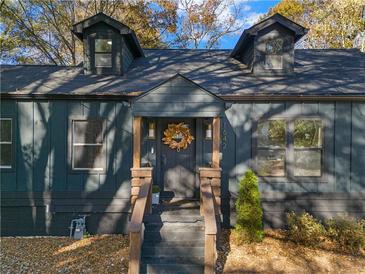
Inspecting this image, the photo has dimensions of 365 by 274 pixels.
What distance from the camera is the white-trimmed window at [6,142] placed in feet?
26.1

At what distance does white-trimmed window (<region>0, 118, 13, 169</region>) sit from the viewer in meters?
7.95

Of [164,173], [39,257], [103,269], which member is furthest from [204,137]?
[39,257]

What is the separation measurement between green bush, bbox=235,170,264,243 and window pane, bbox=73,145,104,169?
3836 millimetres

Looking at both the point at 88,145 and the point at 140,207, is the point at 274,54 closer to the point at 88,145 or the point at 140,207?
the point at 88,145

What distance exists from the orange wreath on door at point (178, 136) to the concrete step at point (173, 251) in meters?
2.88

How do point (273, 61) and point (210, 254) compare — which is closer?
point (210, 254)

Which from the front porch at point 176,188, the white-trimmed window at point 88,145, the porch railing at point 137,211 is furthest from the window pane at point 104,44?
the porch railing at point 137,211

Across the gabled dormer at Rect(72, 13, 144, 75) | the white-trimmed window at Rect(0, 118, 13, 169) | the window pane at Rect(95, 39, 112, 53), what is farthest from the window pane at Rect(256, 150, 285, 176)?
the white-trimmed window at Rect(0, 118, 13, 169)

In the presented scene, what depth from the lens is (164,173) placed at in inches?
330

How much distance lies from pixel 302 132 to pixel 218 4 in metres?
17.1

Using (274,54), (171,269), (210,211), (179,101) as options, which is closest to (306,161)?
(274,54)

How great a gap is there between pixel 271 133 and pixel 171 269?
4.30m

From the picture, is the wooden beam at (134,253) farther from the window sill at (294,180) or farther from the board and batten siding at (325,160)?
the window sill at (294,180)

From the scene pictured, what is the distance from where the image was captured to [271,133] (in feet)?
26.2
